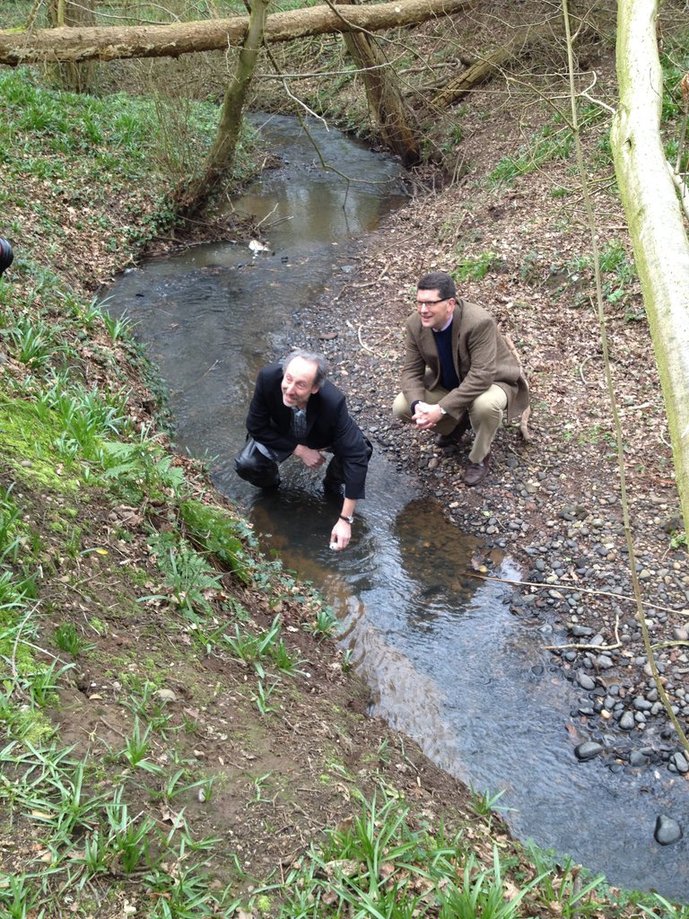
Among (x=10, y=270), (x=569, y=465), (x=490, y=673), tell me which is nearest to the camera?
(x=490, y=673)

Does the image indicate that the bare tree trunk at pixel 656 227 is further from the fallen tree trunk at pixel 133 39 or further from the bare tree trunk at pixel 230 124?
the fallen tree trunk at pixel 133 39

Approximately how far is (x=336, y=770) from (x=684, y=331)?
7.51ft

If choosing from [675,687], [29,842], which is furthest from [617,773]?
[29,842]

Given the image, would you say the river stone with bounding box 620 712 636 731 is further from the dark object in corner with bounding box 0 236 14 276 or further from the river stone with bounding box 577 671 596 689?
the dark object in corner with bounding box 0 236 14 276

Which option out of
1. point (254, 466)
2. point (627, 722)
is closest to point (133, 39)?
point (254, 466)

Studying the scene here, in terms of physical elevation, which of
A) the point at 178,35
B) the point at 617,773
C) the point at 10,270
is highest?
the point at 178,35

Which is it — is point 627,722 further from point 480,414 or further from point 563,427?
point 563,427

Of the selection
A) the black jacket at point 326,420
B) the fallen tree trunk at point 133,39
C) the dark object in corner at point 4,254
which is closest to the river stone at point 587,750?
the black jacket at point 326,420

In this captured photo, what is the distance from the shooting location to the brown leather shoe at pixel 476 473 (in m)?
5.67

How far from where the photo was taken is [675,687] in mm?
4066

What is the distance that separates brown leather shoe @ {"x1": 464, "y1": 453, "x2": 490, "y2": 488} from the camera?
567 cm

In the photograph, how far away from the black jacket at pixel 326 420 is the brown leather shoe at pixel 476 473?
3.40ft

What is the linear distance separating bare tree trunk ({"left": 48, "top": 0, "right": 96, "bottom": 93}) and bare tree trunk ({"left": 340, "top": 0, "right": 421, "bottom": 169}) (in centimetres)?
416

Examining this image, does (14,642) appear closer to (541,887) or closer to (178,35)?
(541,887)
